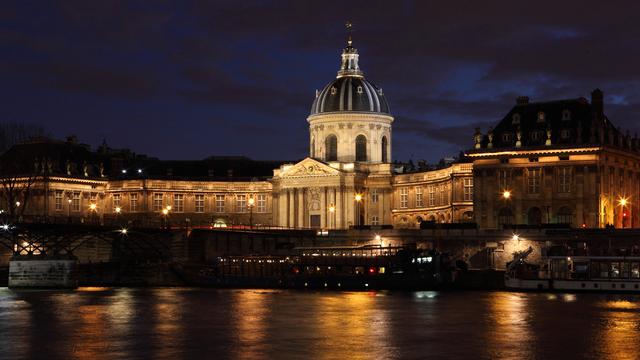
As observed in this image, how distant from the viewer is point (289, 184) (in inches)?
7003

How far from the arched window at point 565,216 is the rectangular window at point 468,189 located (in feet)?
59.4

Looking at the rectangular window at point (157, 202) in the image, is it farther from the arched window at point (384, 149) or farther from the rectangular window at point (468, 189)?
the rectangular window at point (468, 189)

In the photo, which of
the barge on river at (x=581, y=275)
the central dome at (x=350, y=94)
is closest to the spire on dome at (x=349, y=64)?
the central dome at (x=350, y=94)

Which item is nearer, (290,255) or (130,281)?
(290,255)

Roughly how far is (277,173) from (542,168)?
48763 millimetres

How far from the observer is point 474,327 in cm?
7825

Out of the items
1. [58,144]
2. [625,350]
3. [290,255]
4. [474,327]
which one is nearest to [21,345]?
[474,327]

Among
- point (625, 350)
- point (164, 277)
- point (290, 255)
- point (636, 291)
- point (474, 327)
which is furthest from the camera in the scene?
point (164, 277)

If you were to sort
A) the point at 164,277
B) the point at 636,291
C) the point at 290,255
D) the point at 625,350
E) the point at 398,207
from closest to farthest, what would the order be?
the point at 625,350 < the point at 636,291 < the point at 290,255 < the point at 164,277 < the point at 398,207

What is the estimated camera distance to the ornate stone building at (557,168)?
142 m

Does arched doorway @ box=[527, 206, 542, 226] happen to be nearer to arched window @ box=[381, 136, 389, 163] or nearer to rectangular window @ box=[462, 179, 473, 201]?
rectangular window @ box=[462, 179, 473, 201]

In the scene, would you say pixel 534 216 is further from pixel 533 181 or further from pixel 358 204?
pixel 358 204

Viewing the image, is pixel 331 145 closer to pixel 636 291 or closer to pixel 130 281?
Result: pixel 130 281

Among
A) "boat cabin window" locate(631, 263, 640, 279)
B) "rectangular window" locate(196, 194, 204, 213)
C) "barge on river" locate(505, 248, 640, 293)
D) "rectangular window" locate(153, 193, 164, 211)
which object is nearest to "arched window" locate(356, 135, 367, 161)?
Answer: "rectangular window" locate(196, 194, 204, 213)
